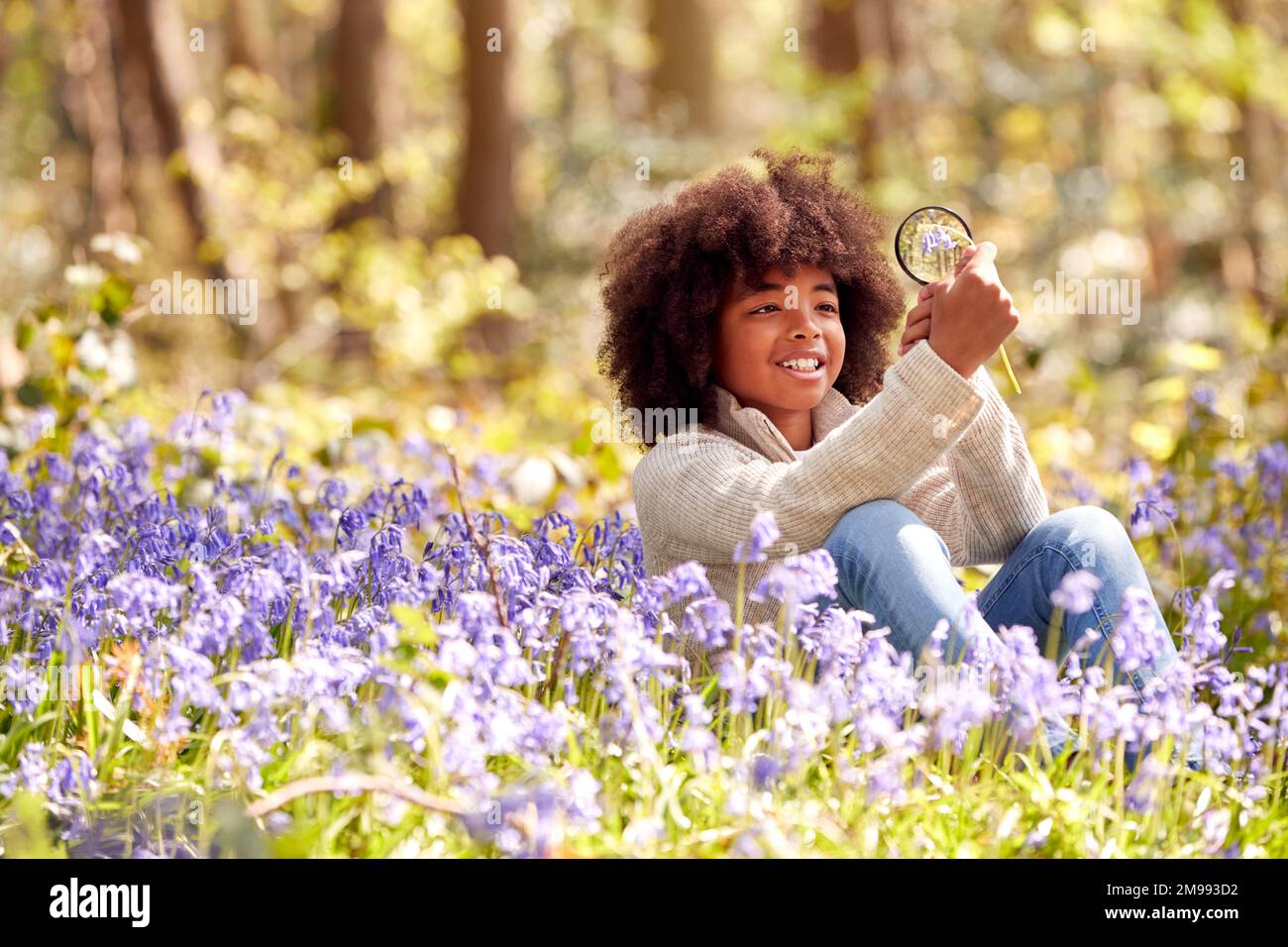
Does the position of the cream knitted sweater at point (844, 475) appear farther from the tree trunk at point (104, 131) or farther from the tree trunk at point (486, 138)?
the tree trunk at point (104, 131)

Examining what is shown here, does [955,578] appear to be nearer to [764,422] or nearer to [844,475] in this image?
[844,475]

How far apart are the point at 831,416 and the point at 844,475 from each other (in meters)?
0.54

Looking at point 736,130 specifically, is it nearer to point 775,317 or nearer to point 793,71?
point 793,71

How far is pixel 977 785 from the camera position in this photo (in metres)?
2.46

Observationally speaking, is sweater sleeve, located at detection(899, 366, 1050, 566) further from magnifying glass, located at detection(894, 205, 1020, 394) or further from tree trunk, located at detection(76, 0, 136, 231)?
tree trunk, located at detection(76, 0, 136, 231)

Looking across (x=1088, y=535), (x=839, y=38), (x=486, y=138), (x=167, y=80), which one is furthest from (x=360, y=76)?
(x=1088, y=535)

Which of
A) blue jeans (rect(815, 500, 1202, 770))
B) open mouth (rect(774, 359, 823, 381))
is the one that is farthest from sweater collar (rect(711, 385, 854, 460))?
blue jeans (rect(815, 500, 1202, 770))

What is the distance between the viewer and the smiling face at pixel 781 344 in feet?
10.2

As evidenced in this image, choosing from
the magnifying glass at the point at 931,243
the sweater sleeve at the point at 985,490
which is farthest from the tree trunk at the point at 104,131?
the sweater sleeve at the point at 985,490

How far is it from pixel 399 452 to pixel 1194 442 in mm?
3231

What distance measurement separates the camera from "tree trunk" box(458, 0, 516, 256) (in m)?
10.9

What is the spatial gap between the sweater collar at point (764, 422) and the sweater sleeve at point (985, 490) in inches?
10.2

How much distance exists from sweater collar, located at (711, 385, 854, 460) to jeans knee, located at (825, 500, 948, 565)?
14.7 inches

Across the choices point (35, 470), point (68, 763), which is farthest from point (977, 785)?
point (35, 470)
